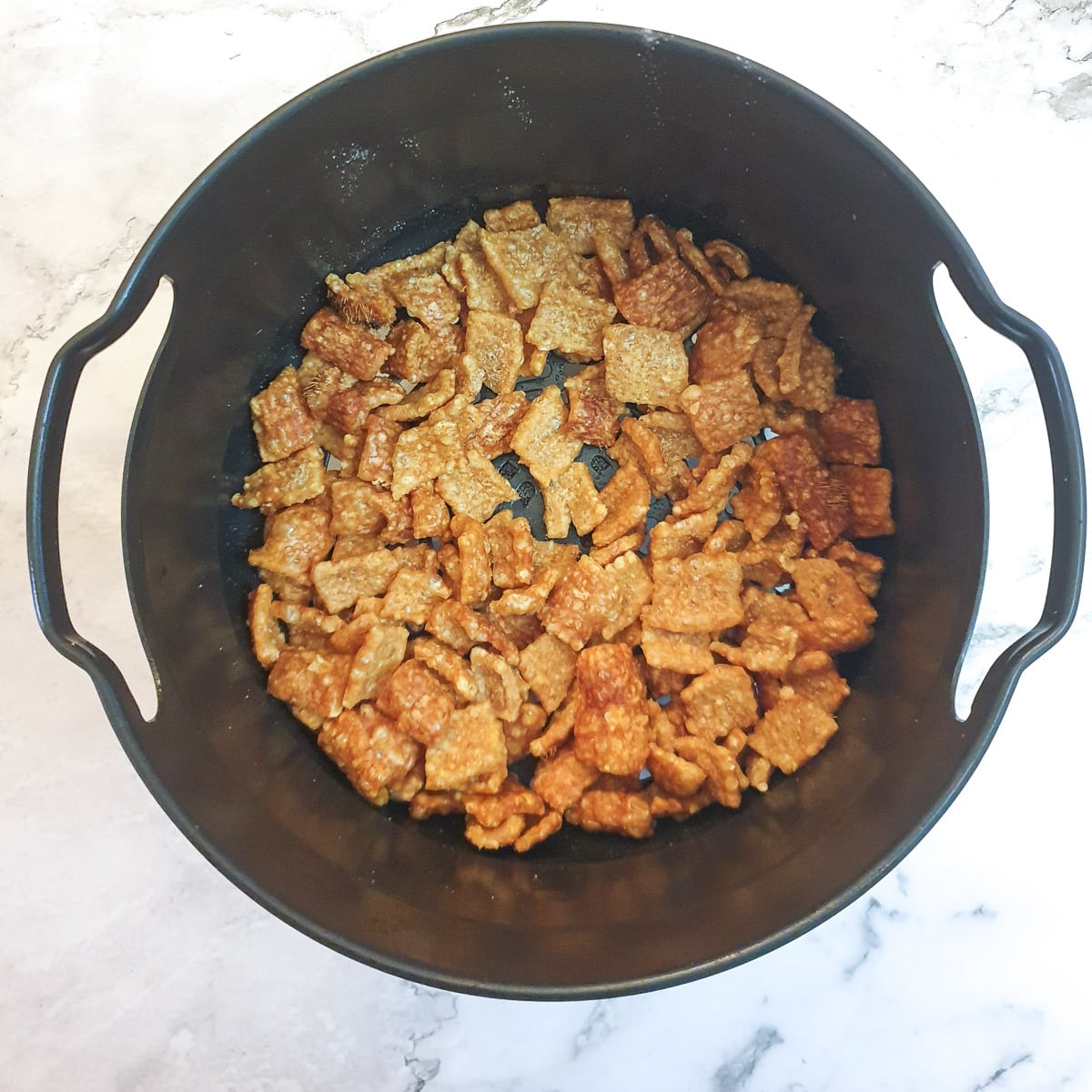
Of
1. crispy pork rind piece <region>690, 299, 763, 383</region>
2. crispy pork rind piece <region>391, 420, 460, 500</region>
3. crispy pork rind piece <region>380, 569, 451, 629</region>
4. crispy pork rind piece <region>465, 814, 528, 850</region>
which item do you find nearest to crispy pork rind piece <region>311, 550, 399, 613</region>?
crispy pork rind piece <region>380, 569, 451, 629</region>

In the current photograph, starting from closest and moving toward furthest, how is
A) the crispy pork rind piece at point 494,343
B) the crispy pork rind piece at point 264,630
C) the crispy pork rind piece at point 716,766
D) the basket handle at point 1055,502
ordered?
1. the basket handle at point 1055,502
2. the crispy pork rind piece at point 716,766
3. the crispy pork rind piece at point 264,630
4. the crispy pork rind piece at point 494,343

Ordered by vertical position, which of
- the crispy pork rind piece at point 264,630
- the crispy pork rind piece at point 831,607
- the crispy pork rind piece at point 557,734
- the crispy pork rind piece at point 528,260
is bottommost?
the crispy pork rind piece at point 264,630

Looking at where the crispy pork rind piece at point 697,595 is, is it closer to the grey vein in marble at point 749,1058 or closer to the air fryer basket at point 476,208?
the air fryer basket at point 476,208

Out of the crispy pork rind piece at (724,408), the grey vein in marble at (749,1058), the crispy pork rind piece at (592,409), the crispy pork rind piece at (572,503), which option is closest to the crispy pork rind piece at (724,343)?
the crispy pork rind piece at (724,408)

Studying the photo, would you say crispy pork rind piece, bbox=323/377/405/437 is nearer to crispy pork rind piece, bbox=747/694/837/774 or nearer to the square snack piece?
the square snack piece

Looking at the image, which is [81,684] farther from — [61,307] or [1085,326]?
[1085,326]

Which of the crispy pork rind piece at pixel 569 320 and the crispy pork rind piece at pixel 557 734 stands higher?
the crispy pork rind piece at pixel 569 320
